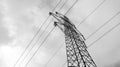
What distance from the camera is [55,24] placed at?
57.1 feet

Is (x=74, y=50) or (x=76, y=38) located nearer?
(x=74, y=50)

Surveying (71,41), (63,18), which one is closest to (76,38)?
(71,41)

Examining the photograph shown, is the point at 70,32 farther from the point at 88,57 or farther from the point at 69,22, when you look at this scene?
the point at 88,57

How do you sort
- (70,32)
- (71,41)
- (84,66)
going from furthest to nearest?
(70,32)
(71,41)
(84,66)

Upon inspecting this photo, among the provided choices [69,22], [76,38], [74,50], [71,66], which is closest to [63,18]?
[69,22]

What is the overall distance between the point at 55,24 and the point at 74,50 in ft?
14.0

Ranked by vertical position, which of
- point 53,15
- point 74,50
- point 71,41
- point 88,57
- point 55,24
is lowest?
point 88,57

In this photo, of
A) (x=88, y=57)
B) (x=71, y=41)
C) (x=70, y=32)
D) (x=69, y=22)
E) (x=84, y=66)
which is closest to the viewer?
(x=84, y=66)

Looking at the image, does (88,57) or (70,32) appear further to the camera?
(70,32)

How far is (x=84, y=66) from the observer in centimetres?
1230

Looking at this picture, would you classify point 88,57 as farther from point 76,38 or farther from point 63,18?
point 63,18

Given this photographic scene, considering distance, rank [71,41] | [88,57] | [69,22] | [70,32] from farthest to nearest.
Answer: [69,22] → [70,32] → [71,41] → [88,57]

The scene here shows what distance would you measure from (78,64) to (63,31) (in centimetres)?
524

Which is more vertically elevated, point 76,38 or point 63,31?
point 63,31
